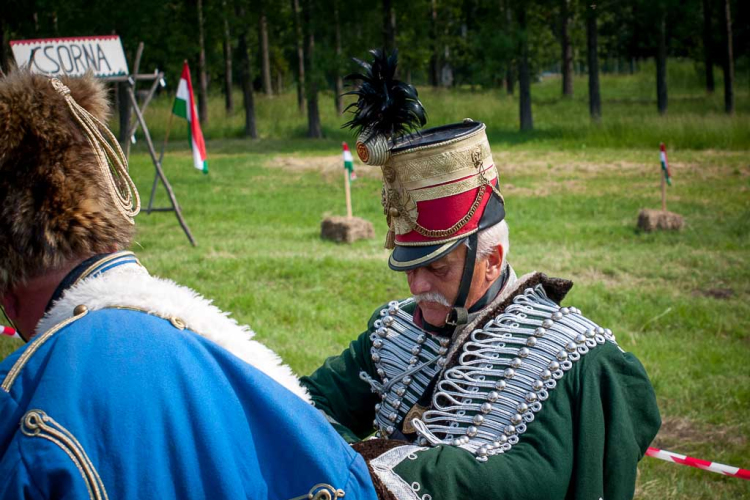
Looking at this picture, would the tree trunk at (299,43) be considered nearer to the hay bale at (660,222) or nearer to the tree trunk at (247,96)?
the tree trunk at (247,96)

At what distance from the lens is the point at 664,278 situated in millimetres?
8023

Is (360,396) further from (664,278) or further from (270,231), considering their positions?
(270,231)

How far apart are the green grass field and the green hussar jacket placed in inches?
79.1

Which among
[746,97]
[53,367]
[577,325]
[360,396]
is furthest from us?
[746,97]

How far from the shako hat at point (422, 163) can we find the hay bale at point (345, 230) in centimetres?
724

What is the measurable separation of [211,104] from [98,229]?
29.7m

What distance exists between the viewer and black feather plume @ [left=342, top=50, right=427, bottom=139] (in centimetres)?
250

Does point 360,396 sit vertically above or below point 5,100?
below

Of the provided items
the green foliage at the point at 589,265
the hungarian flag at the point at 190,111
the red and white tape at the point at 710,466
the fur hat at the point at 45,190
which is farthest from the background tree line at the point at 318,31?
the fur hat at the point at 45,190

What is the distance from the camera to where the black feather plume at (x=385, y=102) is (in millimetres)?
2500

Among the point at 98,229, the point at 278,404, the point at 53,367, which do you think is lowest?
the point at 278,404

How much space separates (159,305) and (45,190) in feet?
1.14

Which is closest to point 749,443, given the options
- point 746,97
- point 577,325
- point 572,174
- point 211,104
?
Answer: point 577,325

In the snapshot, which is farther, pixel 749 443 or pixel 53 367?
pixel 749 443
